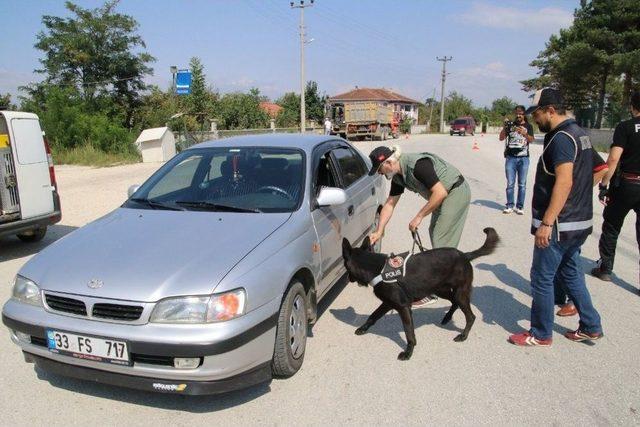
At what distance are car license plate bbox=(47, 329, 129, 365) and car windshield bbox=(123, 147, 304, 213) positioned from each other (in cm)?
133

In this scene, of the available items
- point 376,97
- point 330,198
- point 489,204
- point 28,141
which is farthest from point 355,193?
point 376,97

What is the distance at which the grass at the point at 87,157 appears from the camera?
18672 millimetres

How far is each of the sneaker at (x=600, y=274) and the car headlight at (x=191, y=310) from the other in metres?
4.32

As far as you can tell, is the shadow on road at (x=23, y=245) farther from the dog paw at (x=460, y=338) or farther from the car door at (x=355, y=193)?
the dog paw at (x=460, y=338)

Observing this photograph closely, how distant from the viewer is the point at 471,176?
46.8 feet

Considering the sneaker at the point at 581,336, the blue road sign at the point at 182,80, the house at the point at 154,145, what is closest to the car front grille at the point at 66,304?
the sneaker at the point at 581,336

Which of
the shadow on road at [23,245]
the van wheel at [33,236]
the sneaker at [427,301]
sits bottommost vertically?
the shadow on road at [23,245]

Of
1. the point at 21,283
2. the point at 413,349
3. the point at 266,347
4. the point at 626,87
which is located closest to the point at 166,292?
the point at 266,347

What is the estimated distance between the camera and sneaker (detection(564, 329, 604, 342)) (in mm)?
3789

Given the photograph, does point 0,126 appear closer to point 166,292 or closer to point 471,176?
point 166,292

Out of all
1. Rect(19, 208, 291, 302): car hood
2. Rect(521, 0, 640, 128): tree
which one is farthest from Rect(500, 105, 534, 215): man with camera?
Answer: Rect(521, 0, 640, 128): tree

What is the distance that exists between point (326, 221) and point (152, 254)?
4.74ft

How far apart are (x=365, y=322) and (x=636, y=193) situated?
2.98 m

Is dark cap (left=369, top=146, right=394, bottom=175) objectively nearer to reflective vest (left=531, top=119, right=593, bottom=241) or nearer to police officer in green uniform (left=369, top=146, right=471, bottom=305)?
police officer in green uniform (left=369, top=146, right=471, bottom=305)
